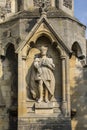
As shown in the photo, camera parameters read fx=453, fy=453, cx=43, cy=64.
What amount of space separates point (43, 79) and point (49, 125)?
1191mm

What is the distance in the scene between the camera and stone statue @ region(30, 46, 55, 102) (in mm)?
11719

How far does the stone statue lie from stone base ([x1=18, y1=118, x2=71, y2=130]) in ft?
1.86

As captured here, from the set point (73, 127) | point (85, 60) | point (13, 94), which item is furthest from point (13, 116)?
point (85, 60)

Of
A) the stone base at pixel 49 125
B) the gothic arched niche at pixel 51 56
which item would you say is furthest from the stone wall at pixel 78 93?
the stone base at pixel 49 125

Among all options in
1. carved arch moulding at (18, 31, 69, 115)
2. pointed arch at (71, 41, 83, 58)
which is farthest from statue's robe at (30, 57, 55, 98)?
pointed arch at (71, 41, 83, 58)

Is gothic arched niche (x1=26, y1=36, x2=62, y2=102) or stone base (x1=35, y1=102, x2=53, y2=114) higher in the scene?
gothic arched niche (x1=26, y1=36, x2=62, y2=102)

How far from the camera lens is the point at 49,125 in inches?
457

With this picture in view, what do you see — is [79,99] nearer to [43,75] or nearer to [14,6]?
[43,75]

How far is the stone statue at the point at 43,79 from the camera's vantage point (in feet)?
38.4

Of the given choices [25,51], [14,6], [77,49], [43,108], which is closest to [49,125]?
[43,108]

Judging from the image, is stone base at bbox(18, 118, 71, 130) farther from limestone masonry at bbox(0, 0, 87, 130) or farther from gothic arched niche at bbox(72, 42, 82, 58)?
gothic arched niche at bbox(72, 42, 82, 58)

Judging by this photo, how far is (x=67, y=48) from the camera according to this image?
468 inches

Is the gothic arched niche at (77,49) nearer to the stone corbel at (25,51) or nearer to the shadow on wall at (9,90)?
the stone corbel at (25,51)

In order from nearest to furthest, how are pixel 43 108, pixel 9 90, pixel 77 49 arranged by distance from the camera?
pixel 43 108
pixel 9 90
pixel 77 49
